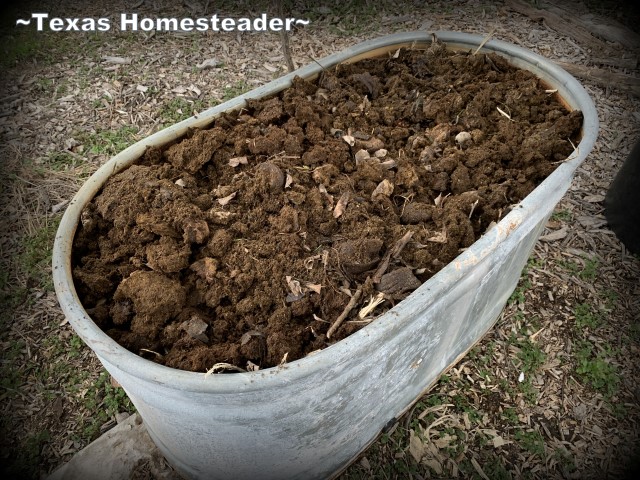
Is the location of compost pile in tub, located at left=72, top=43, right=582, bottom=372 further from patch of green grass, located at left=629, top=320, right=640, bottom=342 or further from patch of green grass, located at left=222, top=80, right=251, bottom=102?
patch of green grass, located at left=222, top=80, right=251, bottom=102

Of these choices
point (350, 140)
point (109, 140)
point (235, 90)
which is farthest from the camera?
point (235, 90)

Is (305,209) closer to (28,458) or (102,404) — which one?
(102,404)

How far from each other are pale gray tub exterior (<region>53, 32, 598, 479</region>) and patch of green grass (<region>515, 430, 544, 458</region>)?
0.43 meters

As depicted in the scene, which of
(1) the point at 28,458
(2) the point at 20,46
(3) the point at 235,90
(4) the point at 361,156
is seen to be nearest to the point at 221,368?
(4) the point at 361,156

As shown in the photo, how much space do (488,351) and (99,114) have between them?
2.99 m

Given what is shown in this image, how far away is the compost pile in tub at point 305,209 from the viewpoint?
4.66ft

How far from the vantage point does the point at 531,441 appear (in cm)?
206

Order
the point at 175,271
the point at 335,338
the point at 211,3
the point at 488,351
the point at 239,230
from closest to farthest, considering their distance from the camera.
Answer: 1. the point at 335,338
2. the point at 175,271
3. the point at 239,230
4. the point at 488,351
5. the point at 211,3

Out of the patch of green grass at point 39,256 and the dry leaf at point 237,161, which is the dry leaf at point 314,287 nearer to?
the dry leaf at point 237,161

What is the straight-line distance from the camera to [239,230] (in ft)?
5.30

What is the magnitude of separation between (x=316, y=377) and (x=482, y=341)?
1412 mm

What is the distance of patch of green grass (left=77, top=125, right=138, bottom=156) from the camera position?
3.19 meters

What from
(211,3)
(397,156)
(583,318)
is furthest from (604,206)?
(211,3)

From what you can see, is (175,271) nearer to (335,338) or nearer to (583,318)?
(335,338)
